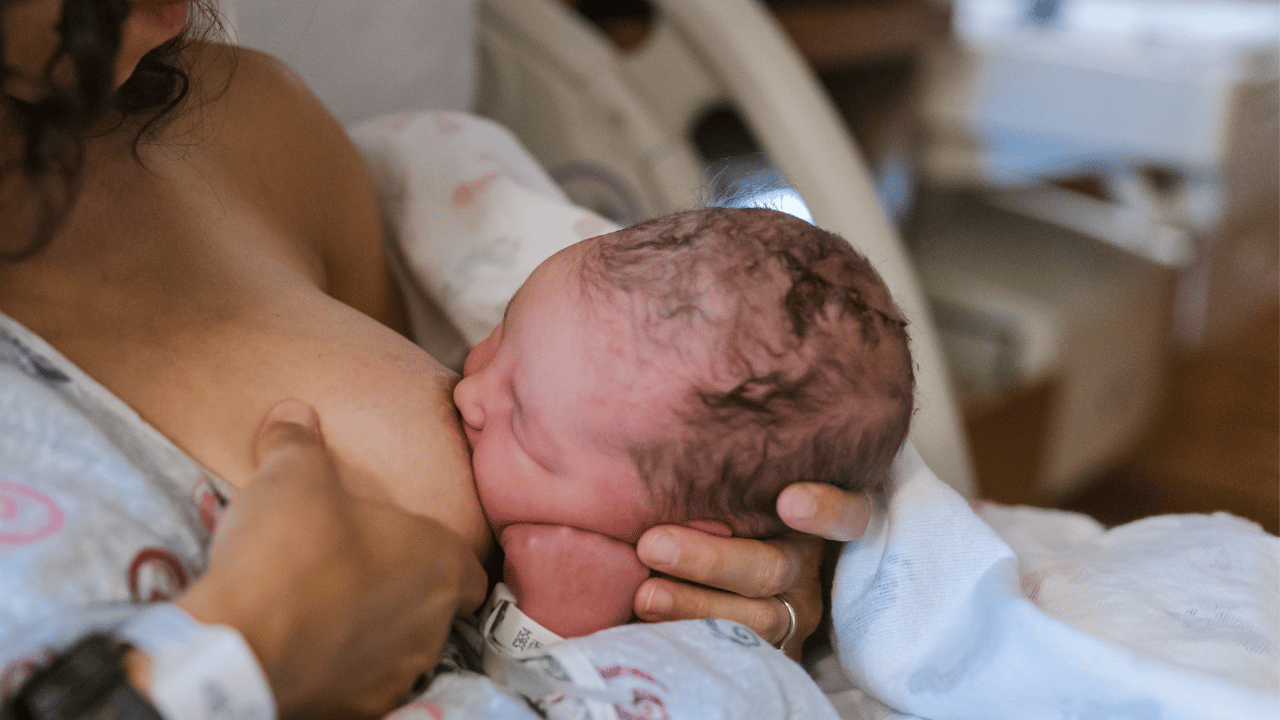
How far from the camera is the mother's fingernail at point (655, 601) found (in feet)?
2.17

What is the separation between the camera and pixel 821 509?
64cm

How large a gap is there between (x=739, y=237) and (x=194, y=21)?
491mm

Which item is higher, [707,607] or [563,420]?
[563,420]

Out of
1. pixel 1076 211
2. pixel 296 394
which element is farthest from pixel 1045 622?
pixel 1076 211

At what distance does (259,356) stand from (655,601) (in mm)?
323

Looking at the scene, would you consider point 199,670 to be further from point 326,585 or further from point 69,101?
point 69,101

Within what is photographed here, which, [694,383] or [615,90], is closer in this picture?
[694,383]

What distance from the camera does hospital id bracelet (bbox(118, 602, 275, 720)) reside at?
0.43m

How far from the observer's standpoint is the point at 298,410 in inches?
25.3

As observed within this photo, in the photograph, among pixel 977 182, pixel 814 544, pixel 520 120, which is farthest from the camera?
pixel 977 182

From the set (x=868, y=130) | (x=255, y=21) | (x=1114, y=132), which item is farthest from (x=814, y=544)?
(x=868, y=130)

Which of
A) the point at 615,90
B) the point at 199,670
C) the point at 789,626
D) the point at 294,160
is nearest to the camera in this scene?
the point at 199,670

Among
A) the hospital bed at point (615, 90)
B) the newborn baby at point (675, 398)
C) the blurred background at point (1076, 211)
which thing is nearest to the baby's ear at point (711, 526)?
the newborn baby at point (675, 398)

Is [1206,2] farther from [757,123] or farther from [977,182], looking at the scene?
[757,123]
